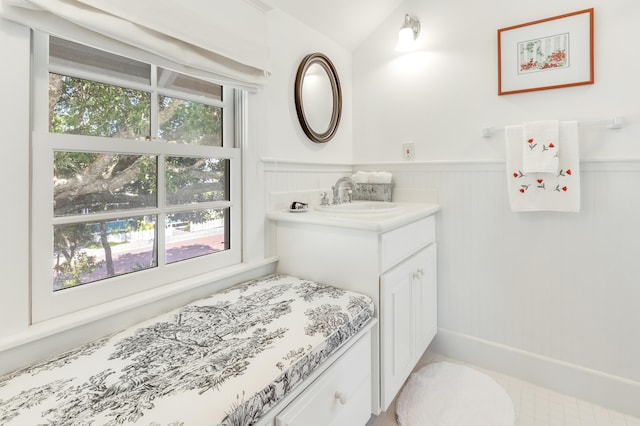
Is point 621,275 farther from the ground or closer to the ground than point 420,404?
farther from the ground

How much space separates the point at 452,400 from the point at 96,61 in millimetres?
2128

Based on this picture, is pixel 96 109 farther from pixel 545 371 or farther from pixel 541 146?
pixel 545 371

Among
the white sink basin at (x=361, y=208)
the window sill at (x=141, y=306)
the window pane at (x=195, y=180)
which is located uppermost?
the window pane at (x=195, y=180)

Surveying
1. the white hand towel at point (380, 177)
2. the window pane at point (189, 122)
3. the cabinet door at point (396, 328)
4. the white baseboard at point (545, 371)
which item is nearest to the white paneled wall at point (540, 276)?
the white baseboard at point (545, 371)

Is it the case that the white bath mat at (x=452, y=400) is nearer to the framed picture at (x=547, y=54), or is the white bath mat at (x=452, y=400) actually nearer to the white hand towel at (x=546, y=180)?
the white hand towel at (x=546, y=180)

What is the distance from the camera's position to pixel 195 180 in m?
1.43

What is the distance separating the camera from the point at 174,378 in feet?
2.62

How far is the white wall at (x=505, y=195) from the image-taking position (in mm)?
1562

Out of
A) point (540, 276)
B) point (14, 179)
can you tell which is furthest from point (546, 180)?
point (14, 179)

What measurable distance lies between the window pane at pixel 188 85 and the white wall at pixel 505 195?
1166 mm

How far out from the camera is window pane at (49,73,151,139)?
1.02 m

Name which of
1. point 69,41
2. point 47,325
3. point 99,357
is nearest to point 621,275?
point 99,357

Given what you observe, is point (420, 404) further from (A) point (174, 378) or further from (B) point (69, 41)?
(B) point (69, 41)

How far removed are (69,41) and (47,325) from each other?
2.94 ft
